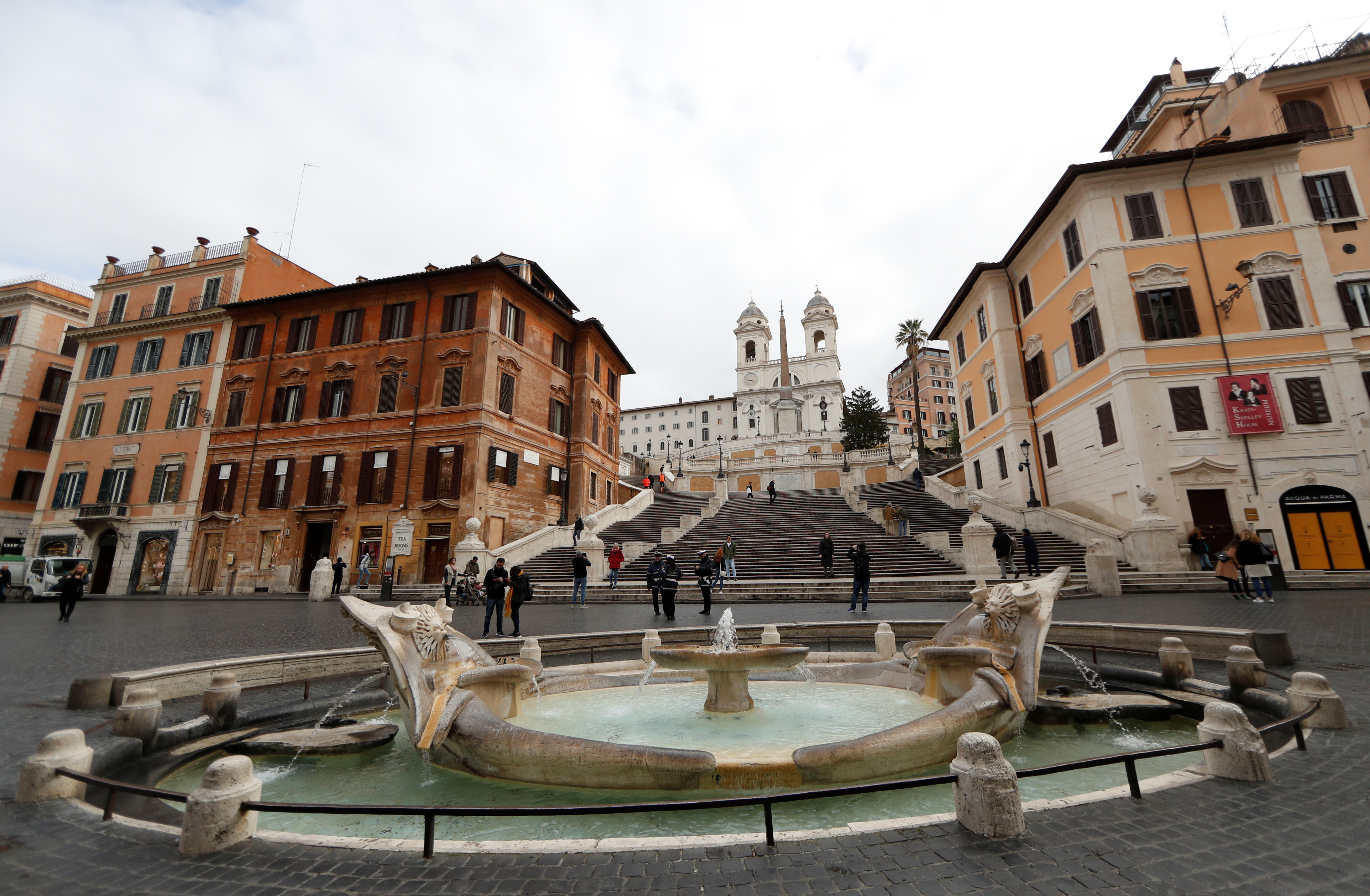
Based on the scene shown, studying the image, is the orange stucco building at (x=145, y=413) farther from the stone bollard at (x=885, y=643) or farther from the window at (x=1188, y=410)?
the window at (x=1188, y=410)

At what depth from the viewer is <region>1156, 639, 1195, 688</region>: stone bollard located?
255 inches

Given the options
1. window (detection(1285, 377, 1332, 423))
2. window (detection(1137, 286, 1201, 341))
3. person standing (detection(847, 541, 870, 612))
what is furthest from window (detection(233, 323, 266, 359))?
window (detection(1285, 377, 1332, 423))

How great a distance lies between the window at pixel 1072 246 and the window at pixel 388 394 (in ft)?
97.0

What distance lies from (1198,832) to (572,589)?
17976 mm

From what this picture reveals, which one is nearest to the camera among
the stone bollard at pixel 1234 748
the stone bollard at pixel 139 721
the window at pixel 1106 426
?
the stone bollard at pixel 1234 748

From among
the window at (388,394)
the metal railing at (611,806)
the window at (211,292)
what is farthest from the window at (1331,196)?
the window at (211,292)

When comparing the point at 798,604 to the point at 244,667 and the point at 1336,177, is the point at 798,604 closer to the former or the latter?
the point at 244,667

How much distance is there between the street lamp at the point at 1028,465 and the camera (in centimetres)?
2533

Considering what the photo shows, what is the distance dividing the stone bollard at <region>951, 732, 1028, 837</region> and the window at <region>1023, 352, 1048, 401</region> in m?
26.9

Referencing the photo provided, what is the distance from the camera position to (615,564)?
62.9 ft

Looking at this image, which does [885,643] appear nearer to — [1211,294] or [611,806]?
[611,806]

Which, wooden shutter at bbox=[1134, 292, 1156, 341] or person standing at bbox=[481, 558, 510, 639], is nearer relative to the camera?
person standing at bbox=[481, 558, 510, 639]

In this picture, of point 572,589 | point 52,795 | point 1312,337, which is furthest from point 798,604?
point 1312,337

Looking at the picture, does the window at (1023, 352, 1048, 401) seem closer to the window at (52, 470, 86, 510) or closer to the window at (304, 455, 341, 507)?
the window at (304, 455, 341, 507)
